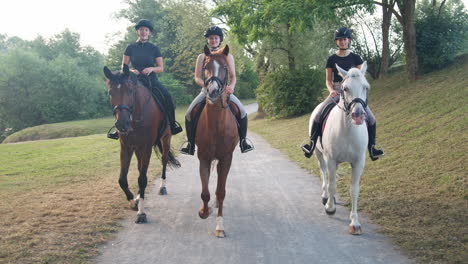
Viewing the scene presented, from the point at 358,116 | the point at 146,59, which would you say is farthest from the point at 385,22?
the point at 358,116

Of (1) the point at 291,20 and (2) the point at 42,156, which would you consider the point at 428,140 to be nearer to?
(1) the point at 291,20

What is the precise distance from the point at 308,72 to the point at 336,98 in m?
21.2

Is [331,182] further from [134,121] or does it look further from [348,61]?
[134,121]

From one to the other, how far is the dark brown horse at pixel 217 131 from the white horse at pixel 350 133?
5.29 feet

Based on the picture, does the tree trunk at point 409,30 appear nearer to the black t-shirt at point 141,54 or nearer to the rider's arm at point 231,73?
the black t-shirt at point 141,54

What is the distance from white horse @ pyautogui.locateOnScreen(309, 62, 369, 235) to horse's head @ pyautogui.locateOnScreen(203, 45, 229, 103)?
5.69 ft

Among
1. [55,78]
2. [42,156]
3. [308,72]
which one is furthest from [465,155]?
[55,78]

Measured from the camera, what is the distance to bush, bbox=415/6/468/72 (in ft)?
59.8

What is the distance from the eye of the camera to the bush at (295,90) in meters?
26.3

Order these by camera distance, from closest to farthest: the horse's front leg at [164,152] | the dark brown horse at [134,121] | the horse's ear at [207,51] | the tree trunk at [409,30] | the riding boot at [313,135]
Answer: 1. the horse's ear at [207,51]
2. the dark brown horse at [134,121]
3. the riding boot at [313,135]
4. the horse's front leg at [164,152]
5. the tree trunk at [409,30]

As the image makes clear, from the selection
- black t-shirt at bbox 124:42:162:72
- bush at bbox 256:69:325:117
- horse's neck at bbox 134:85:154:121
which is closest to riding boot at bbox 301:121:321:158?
horse's neck at bbox 134:85:154:121

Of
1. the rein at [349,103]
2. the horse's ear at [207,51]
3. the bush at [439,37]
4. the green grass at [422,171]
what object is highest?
the bush at [439,37]

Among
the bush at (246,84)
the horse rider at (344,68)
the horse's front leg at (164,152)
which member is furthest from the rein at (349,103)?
the bush at (246,84)

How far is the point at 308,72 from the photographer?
2659cm
